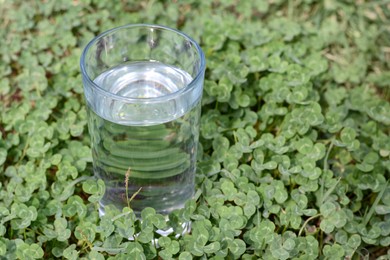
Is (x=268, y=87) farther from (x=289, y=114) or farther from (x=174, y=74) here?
(x=174, y=74)

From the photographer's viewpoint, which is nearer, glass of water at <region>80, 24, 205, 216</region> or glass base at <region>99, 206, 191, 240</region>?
glass of water at <region>80, 24, 205, 216</region>

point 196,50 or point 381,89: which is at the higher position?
point 196,50

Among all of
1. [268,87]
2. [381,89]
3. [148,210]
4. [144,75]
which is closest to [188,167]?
[148,210]

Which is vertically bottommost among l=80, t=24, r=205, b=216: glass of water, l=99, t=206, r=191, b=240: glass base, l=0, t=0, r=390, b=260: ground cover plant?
l=99, t=206, r=191, b=240: glass base

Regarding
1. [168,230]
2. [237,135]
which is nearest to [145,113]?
[168,230]

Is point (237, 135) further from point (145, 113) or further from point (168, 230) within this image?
point (145, 113)

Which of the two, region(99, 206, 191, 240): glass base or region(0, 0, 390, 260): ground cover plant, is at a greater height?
region(0, 0, 390, 260): ground cover plant
